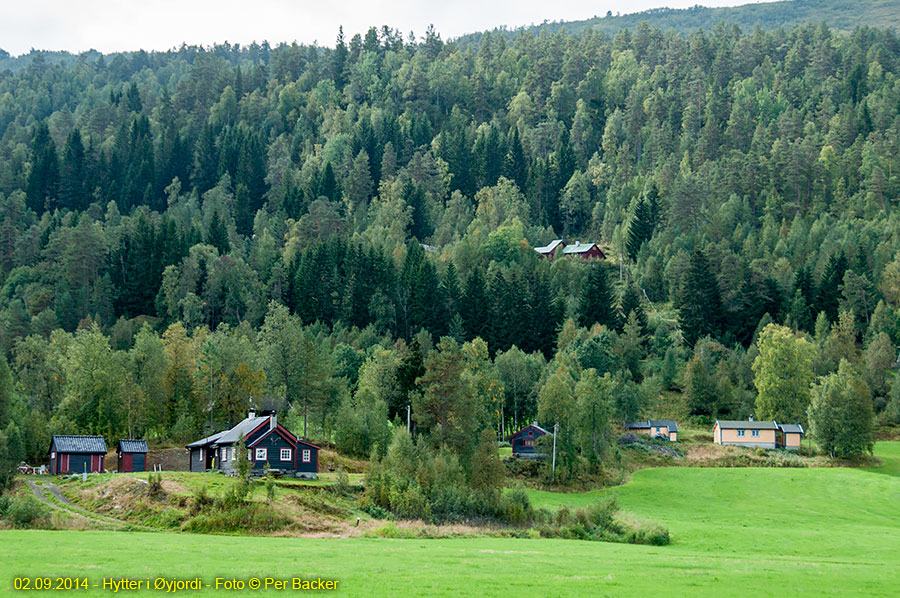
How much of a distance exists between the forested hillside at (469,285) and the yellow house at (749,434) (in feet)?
16.2

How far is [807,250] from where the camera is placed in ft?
472

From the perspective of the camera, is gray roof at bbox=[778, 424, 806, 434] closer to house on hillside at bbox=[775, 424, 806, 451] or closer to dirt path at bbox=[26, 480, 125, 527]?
house on hillside at bbox=[775, 424, 806, 451]

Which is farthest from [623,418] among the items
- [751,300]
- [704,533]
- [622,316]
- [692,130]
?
[692,130]

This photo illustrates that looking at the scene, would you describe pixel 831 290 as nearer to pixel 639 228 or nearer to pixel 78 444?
pixel 639 228

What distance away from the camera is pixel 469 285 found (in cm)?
13712

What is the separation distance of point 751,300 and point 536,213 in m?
63.5

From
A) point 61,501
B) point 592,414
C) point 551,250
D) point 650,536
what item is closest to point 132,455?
point 61,501

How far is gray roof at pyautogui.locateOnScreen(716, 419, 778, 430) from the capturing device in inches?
→ 4035

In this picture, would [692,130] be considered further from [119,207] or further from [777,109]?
[119,207]

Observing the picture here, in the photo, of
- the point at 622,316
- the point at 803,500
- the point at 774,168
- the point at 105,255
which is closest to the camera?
the point at 803,500

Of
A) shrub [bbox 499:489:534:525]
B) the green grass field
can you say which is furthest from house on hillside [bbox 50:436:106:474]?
shrub [bbox 499:489:534:525]

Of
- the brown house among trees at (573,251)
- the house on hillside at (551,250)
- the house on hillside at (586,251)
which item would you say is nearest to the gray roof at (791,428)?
the house on hillside at (586,251)

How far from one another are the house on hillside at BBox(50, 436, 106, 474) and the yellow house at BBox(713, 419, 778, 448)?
64.1 meters

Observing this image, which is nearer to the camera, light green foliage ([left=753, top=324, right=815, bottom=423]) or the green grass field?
the green grass field
